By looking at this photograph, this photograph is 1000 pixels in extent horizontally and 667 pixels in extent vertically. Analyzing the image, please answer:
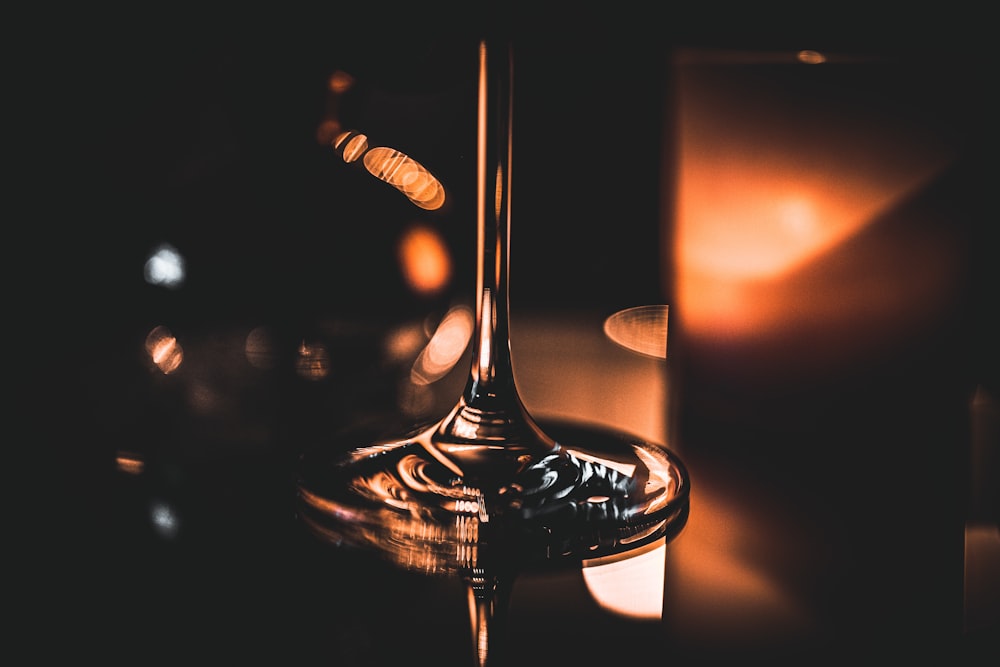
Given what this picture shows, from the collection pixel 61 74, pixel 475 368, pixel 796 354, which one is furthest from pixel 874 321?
pixel 61 74

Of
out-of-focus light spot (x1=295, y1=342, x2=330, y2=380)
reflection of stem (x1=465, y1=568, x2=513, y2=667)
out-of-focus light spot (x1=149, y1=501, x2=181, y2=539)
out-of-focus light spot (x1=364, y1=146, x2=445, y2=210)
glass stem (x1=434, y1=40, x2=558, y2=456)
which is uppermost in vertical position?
out-of-focus light spot (x1=364, y1=146, x2=445, y2=210)

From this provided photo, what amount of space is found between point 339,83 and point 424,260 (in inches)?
6.0

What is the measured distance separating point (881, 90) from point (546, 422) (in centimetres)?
26

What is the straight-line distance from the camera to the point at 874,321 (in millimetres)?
491

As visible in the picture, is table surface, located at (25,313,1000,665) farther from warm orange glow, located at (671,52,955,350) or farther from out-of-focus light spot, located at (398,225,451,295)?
out-of-focus light spot, located at (398,225,451,295)

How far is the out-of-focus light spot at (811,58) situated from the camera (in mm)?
495

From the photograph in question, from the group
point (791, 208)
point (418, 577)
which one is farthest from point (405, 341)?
point (418, 577)

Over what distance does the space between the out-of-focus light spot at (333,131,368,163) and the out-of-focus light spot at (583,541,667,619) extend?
1.58ft

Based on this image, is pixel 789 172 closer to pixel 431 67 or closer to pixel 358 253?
pixel 431 67

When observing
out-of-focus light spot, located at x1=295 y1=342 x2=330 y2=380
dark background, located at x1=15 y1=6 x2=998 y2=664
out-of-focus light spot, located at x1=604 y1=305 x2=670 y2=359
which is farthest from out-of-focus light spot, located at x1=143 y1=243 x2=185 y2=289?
out-of-focus light spot, located at x1=604 y1=305 x2=670 y2=359

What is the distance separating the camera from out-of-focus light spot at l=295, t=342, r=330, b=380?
0.58 metres

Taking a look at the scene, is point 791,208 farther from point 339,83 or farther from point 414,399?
point 339,83

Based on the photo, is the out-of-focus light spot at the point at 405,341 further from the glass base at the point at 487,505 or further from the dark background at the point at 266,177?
the glass base at the point at 487,505

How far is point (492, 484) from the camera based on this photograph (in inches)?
12.5
